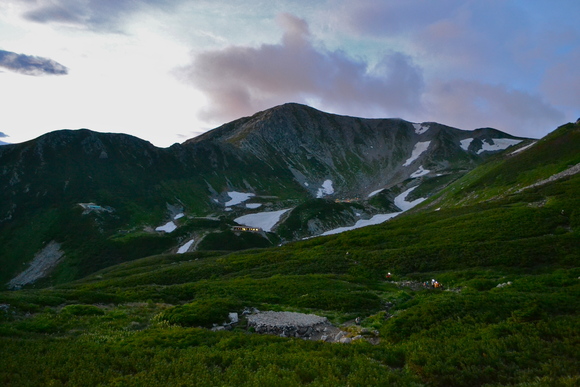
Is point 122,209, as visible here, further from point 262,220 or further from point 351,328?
point 351,328

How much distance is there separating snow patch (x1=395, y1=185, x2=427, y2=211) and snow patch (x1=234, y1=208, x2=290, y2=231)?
58602 mm

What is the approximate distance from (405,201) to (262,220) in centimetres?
7586

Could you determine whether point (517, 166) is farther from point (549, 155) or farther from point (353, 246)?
point (353, 246)

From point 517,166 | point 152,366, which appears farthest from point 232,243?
point 152,366

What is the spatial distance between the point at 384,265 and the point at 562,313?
27.3 meters

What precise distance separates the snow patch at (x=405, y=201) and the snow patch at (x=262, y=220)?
58.6 m

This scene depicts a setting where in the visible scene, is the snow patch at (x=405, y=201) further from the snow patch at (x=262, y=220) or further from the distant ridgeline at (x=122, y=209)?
the snow patch at (x=262, y=220)

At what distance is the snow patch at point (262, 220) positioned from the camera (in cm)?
13512

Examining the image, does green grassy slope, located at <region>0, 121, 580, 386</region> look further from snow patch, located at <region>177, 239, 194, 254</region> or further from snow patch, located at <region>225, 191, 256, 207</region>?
snow patch, located at <region>225, 191, 256, 207</region>

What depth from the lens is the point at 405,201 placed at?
170 meters

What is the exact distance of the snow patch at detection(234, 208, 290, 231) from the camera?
13512cm

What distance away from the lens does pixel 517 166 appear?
8706 cm

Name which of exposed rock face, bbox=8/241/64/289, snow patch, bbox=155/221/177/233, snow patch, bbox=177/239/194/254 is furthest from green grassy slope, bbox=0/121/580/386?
snow patch, bbox=155/221/177/233

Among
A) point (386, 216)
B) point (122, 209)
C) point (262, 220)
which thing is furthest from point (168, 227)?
point (386, 216)
